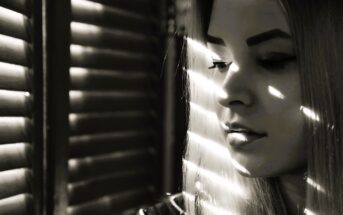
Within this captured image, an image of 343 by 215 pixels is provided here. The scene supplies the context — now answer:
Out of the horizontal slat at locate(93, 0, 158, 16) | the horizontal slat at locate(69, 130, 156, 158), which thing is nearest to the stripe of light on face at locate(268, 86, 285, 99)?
the horizontal slat at locate(69, 130, 156, 158)

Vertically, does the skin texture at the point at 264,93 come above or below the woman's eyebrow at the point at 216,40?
below

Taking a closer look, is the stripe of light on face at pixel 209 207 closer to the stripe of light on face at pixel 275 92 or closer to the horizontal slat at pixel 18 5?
the stripe of light on face at pixel 275 92

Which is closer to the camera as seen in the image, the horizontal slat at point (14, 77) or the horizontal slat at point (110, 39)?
the horizontal slat at point (14, 77)

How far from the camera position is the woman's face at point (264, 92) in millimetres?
840

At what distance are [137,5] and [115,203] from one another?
764 millimetres

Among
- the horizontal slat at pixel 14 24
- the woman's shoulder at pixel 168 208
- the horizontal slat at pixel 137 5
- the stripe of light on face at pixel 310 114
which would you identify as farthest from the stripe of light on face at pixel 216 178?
the horizontal slat at pixel 137 5

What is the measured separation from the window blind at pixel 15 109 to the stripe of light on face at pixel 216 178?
43cm

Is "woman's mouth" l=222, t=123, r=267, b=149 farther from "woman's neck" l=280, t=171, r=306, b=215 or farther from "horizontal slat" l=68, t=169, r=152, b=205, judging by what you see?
"horizontal slat" l=68, t=169, r=152, b=205

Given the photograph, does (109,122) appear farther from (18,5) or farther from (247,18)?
(247,18)

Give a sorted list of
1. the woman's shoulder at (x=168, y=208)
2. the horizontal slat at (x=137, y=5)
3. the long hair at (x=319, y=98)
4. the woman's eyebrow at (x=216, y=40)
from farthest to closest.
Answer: the horizontal slat at (x=137, y=5) < the woman's shoulder at (x=168, y=208) < the woman's eyebrow at (x=216, y=40) < the long hair at (x=319, y=98)

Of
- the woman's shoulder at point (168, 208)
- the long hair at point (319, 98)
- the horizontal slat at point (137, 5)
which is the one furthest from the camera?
the horizontal slat at point (137, 5)

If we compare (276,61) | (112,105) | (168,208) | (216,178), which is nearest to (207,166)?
(216,178)

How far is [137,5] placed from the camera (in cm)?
174

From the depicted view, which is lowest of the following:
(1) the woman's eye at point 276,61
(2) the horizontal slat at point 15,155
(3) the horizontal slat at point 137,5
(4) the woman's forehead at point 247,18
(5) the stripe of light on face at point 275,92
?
(2) the horizontal slat at point 15,155
